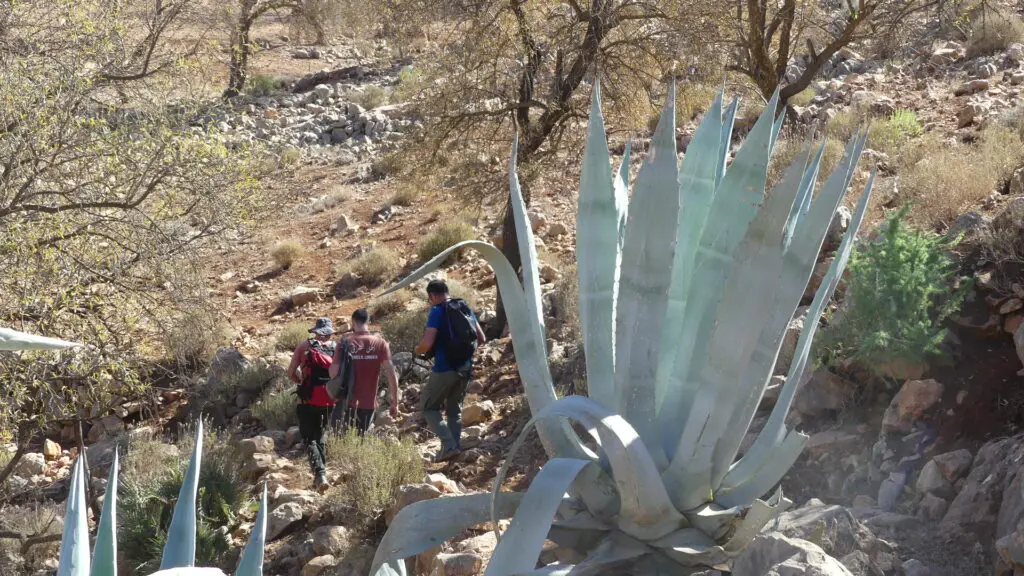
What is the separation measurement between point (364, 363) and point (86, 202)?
7.66 ft

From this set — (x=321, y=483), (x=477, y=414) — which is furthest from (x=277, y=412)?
(x=477, y=414)

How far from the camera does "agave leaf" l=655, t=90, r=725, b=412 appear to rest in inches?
103

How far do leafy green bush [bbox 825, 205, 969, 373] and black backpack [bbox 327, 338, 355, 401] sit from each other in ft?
11.1

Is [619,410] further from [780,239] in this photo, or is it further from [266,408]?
[266,408]

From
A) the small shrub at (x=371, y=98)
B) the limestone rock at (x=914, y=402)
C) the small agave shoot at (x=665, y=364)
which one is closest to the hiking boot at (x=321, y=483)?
the limestone rock at (x=914, y=402)

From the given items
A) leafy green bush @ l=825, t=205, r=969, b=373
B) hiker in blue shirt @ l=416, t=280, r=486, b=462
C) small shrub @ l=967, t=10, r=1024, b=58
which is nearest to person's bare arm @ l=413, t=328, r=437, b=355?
hiker in blue shirt @ l=416, t=280, r=486, b=462

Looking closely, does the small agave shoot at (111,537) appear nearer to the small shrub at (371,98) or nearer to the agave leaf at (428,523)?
the agave leaf at (428,523)

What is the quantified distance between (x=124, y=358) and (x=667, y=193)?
6136 millimetres

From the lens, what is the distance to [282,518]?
707 centimetres

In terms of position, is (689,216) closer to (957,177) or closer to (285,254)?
(957,177)

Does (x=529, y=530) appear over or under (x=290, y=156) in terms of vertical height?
over

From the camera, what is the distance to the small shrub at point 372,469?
6.85 metres

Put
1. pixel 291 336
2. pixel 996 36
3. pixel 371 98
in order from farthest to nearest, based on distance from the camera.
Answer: pixel 371 98 → pixel 996 36 → pixel 291 336

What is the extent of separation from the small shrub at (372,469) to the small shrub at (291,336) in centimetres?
441
